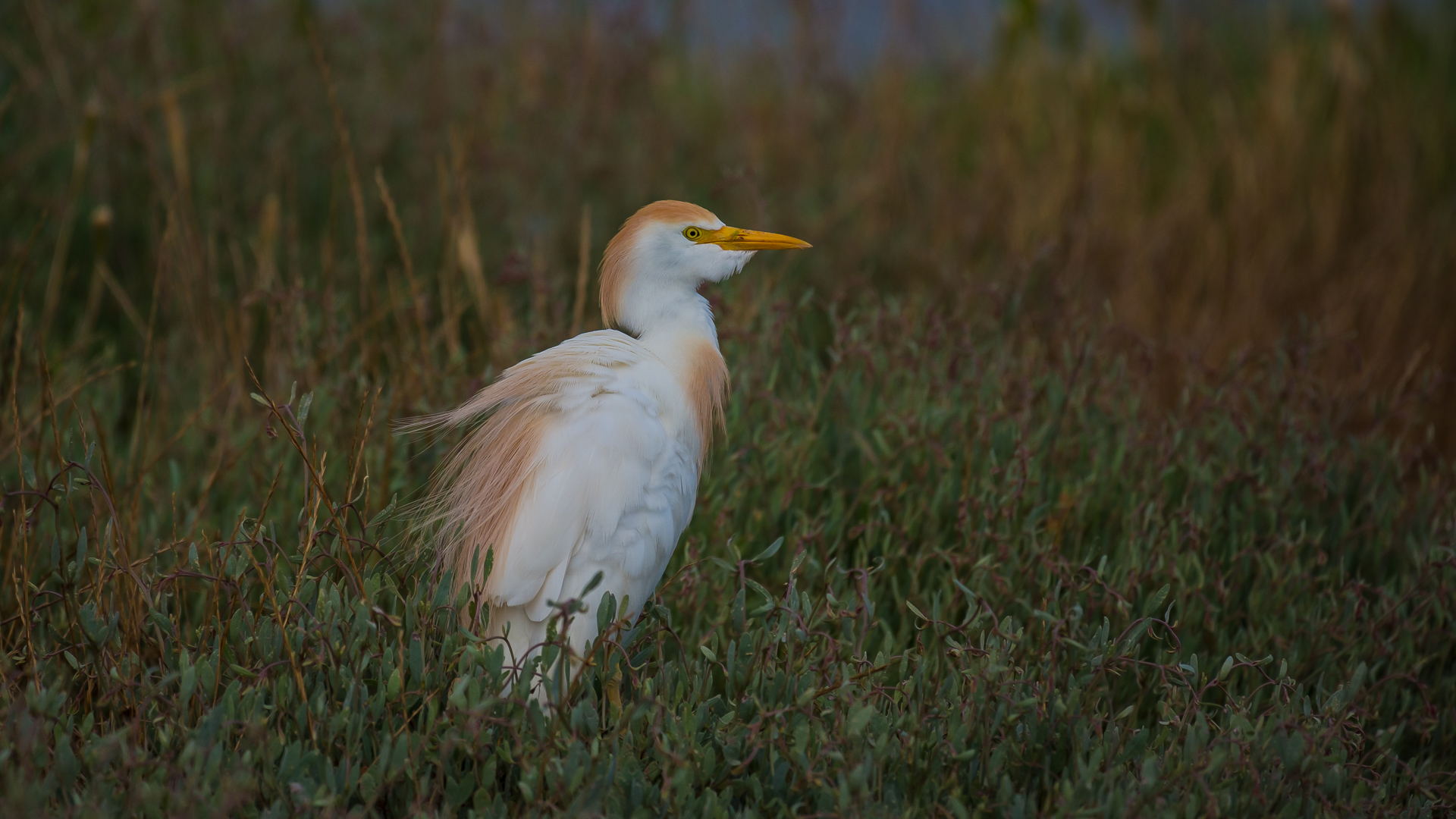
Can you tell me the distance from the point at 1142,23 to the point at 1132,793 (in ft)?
15.3

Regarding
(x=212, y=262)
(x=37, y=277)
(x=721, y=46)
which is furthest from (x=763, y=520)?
(x=721, y=46)

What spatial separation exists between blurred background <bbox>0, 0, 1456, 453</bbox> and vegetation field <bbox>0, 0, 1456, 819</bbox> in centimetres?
3

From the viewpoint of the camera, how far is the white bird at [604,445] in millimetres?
2023

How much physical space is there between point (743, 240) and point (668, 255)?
159 millimetres

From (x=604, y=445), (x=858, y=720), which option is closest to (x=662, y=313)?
(x=604, y=445)

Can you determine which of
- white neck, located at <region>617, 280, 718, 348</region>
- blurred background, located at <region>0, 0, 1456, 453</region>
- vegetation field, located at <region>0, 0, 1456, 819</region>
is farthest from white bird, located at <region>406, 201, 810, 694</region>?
blurred background, located at <region>0, 0, 1456, 453</region>

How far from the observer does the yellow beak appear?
2299 mm

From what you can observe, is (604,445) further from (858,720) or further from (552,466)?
(858,720)

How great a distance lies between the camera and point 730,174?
2830 mm

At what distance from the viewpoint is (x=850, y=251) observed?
4730mm

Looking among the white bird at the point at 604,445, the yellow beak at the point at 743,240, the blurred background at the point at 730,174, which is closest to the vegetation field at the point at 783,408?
the blurred background at the point at 730,174

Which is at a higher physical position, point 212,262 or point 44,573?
point 212,262

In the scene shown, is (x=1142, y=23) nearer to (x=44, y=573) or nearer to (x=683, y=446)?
(x=683, y=446)

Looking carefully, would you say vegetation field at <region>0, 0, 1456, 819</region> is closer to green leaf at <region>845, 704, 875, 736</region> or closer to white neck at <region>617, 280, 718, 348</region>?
green leaf at <region>845, 704, 875, 736</region>
